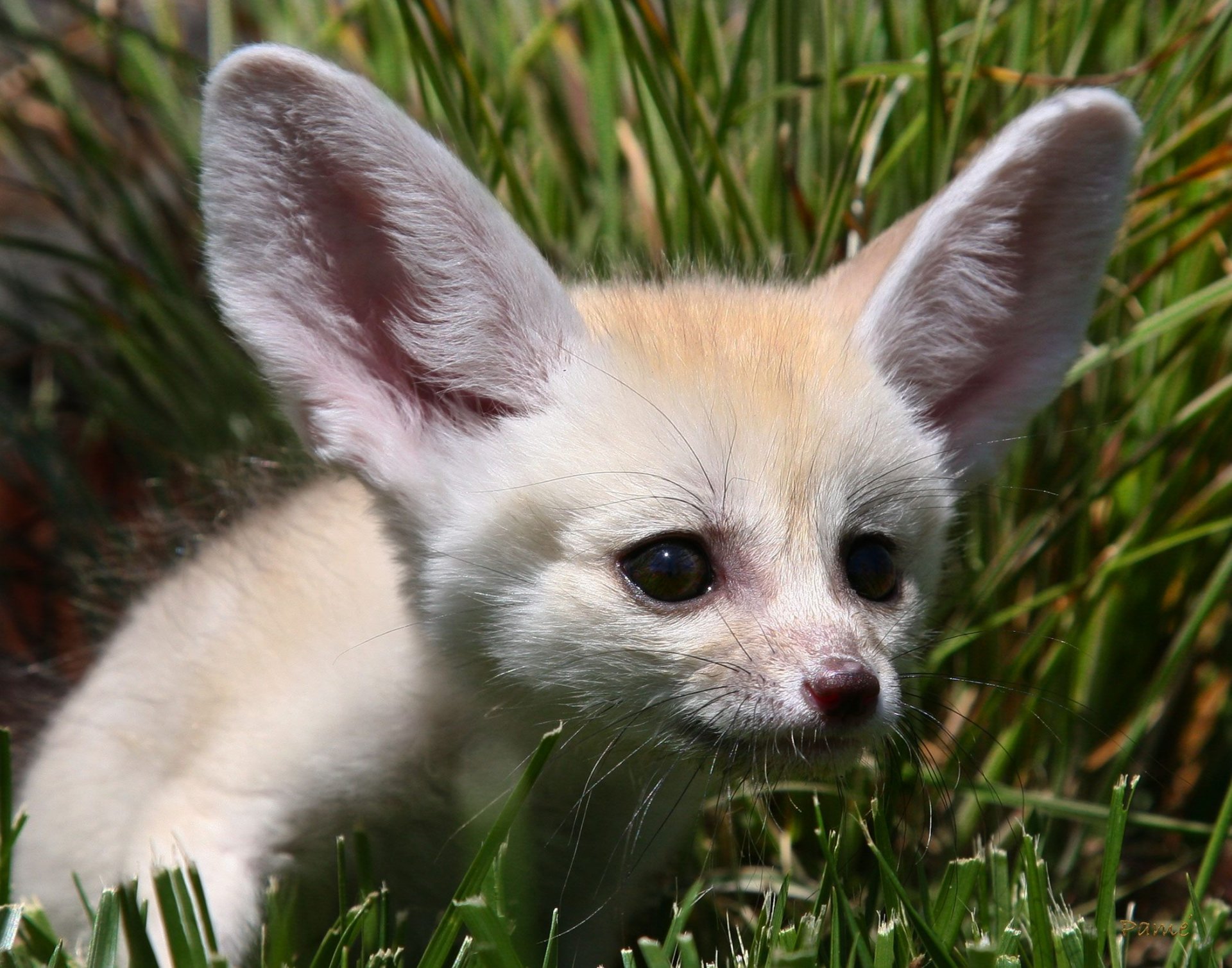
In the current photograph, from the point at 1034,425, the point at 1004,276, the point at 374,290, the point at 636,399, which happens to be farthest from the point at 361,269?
the point at 1034,425

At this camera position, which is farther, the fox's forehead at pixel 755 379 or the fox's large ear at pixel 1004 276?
the fox's large ear at pixel 1004 276

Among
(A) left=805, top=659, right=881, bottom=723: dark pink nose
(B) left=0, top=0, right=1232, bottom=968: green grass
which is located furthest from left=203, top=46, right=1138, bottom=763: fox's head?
(B) left=0, top=0, right=1232, bottom=968: green grass

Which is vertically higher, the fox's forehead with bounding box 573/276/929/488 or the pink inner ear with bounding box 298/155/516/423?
the pink inner ear with bounding box 298/155/516/423

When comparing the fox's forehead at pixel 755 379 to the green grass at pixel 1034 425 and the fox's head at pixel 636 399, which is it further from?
the green grass at pixel 1034 425

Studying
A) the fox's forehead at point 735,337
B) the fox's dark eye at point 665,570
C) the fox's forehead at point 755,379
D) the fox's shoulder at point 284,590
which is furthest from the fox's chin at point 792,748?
the fox's shoulder at point 284,590

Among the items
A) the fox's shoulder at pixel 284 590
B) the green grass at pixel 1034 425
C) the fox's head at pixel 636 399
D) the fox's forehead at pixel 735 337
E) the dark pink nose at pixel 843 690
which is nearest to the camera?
the dark pink nose at pixel 843 690

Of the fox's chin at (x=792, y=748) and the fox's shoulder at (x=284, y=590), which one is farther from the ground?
the fox's shoulder at (x=284, y=590)

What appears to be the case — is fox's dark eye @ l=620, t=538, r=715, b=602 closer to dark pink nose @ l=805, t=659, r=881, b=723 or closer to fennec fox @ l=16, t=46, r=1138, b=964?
fennec fox @ l=16, t=46, r=1138, b=964

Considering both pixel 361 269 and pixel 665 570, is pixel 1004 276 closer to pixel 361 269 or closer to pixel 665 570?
pixel 665 570

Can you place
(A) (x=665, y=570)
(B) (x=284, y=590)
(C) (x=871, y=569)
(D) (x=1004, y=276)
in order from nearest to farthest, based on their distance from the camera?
1. (A) (x=665, y=570)
2. (C) (x=871, y=569)
3. (D) (x=1004, y=276)
4. (B) (x=284, y=590)
